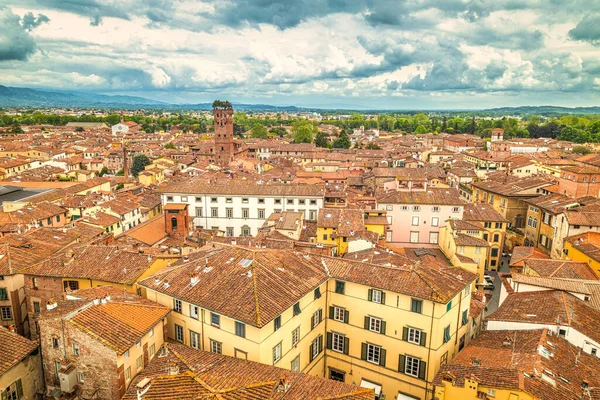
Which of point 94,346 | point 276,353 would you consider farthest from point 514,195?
point 94,346

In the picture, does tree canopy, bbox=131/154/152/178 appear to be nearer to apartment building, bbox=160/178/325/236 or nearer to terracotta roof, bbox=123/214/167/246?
apartment building, bbox=160/178/325/236

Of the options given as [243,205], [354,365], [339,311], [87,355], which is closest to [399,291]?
[339,311]

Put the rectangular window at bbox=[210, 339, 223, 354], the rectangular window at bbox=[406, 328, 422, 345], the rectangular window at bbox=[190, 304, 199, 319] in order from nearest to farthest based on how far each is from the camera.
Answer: the rectangular window at bbox=[210, 339, 223, 354]
the rectangular window at bbox=[190, 304, 199, 319]
the rectangular window at bbox=[406, 328, 422, 345]

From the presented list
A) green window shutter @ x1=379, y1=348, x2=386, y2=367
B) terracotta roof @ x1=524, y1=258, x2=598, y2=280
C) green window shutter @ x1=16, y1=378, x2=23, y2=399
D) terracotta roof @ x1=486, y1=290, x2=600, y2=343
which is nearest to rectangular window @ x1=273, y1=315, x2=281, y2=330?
green window shutter @ x1=379, y1=348, x2=386, y2=367

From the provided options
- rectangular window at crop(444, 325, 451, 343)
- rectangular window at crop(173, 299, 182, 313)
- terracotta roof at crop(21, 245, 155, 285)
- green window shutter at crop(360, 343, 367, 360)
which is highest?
terracotta roof at crop(21, 245, 155, 285)

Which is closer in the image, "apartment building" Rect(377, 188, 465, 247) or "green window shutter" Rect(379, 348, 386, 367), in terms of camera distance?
"green window shutter" Rect(379, 348, 386, 367)

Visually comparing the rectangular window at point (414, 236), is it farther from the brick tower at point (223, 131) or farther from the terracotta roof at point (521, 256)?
the brick tower at point (223, 131)

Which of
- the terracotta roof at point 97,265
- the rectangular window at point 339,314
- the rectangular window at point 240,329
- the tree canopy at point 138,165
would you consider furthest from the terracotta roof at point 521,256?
the tree canopy at point 138,165
